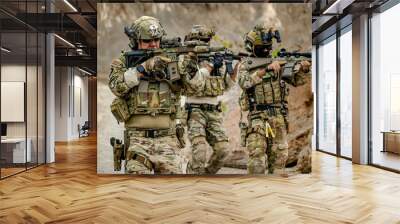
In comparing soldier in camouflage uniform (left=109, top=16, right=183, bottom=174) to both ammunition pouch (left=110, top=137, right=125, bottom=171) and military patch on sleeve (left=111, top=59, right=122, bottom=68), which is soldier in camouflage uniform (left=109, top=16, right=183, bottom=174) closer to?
military patch on sleeve (left=111, top=59, right=122, bottom=68)

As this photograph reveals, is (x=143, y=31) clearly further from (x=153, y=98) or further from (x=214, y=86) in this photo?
(x=214, y=86)

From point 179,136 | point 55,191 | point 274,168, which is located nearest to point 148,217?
point 55,191

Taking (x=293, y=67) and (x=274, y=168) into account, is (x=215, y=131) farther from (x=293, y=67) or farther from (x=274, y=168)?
(x=293, y=67)

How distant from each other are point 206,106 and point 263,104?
92cm

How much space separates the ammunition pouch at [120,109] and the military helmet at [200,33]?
1.45 m

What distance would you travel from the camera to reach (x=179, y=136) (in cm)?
597

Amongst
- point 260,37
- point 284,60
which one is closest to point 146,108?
point 260,37

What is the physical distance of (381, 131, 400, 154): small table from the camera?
648cm

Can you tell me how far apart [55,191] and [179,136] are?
6.50ft

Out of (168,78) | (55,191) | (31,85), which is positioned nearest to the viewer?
(55,191)

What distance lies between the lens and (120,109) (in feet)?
19.7

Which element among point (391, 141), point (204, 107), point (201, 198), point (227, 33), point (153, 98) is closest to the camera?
point (201, 198)

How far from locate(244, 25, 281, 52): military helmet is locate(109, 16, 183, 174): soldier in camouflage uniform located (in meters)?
1.36

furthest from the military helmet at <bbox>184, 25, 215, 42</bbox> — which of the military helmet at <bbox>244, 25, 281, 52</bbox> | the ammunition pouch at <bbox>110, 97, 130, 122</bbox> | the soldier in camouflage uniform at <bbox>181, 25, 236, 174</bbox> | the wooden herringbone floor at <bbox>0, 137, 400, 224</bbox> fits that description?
the wooden herringbone floor at <bbox>0, 137, 400, 224</bbox>
